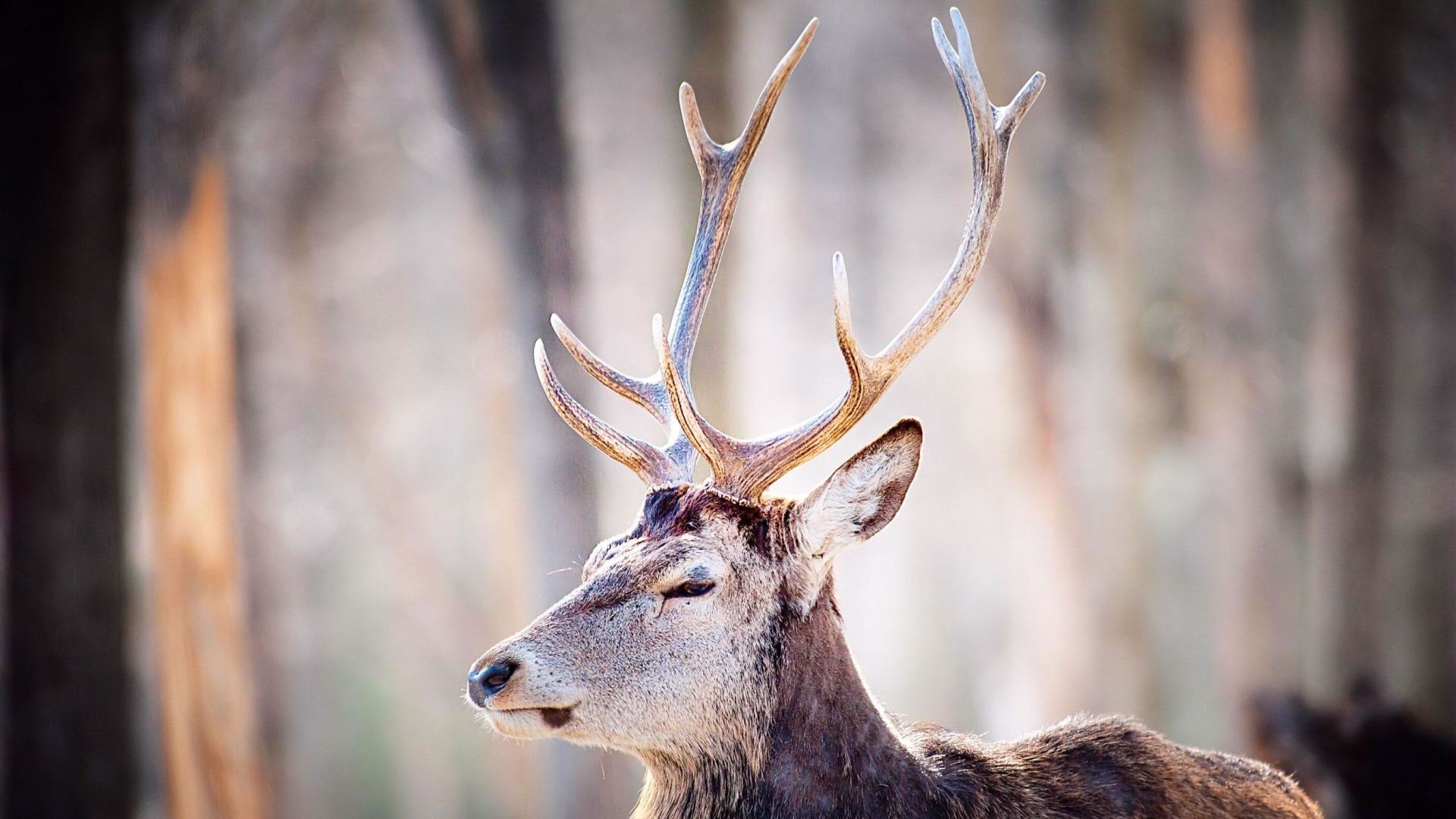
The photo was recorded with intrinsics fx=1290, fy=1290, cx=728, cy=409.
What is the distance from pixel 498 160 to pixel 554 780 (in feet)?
12.1

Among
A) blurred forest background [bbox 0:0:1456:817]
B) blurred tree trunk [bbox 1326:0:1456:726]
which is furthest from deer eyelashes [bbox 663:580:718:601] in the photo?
blurred tree trunk [bbox 1326:0:1456:726]

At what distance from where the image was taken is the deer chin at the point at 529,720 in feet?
10.1

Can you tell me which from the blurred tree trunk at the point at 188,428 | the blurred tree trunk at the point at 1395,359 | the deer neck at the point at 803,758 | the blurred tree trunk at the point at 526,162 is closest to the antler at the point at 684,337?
the deer neck at the point at 803,758

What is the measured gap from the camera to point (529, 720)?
3.08 meters

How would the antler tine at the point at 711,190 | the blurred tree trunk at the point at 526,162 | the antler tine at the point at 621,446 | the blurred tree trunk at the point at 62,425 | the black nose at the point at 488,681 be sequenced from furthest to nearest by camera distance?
the blurred tree trunk at the point at 526,162 < the blurred tree trunk at the point at 62,425 < the antler tine at the point at 711,190 < the antler tine at the point at 621,446 < the black nose at the point at 488,681

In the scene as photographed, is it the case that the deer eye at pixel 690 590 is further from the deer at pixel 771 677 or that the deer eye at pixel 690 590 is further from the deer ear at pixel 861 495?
the deer ear at pixel 861 495

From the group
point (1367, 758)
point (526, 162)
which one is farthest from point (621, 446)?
point (1367, 758)

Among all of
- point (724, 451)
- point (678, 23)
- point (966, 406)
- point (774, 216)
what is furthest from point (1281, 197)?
point (724, 451)

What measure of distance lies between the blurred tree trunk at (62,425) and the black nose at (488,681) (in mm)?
5182

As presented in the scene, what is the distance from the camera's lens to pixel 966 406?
16.7 m

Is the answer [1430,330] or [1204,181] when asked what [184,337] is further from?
[1430,330]

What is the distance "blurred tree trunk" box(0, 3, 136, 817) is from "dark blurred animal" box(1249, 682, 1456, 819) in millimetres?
6881

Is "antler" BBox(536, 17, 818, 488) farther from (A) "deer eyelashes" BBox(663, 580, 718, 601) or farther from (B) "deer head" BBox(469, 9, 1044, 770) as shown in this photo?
(A) "deer eyelashes" BBox(663, 580, 718, 601)

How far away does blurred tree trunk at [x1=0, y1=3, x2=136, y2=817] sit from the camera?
7.19m
